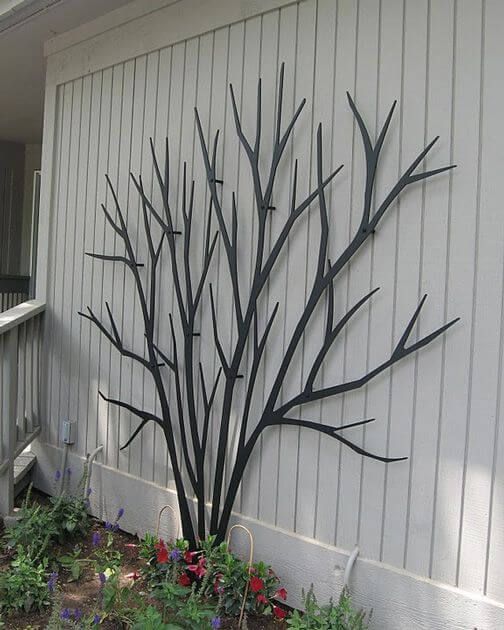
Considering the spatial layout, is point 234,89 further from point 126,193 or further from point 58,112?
point 58,112

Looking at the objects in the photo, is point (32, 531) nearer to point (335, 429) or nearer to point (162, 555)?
point (162, 555)

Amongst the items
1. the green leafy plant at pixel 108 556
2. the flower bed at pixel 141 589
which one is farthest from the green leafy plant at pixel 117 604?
the green leafy plant at pixel 108 556

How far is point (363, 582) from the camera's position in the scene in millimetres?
2479

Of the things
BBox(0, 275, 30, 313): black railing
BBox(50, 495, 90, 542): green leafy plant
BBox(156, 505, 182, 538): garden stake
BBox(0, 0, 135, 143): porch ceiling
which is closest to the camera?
BBox(156, 505, 182, 538): garden stake

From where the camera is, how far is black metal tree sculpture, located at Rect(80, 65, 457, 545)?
252cm

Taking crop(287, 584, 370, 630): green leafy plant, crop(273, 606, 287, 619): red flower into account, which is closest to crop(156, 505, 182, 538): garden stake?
crop(273, 606, 287, 619): red flower

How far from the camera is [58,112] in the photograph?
418 centimetres

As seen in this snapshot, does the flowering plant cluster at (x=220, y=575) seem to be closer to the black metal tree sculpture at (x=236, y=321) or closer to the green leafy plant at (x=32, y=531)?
the black metal tree sculpture at (x=236, y=321)

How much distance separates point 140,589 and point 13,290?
4.36 metres

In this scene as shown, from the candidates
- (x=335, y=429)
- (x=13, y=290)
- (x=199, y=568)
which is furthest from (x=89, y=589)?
(x=13, y=290)

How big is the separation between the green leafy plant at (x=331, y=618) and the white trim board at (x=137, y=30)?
7.74 ft

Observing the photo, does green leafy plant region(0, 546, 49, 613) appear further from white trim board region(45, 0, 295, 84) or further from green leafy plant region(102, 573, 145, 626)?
white trim board region(45, 0, 295, 84)

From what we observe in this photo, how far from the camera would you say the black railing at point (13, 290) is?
6.46m

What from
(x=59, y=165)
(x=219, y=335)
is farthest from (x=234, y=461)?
(x=59, y=165)
